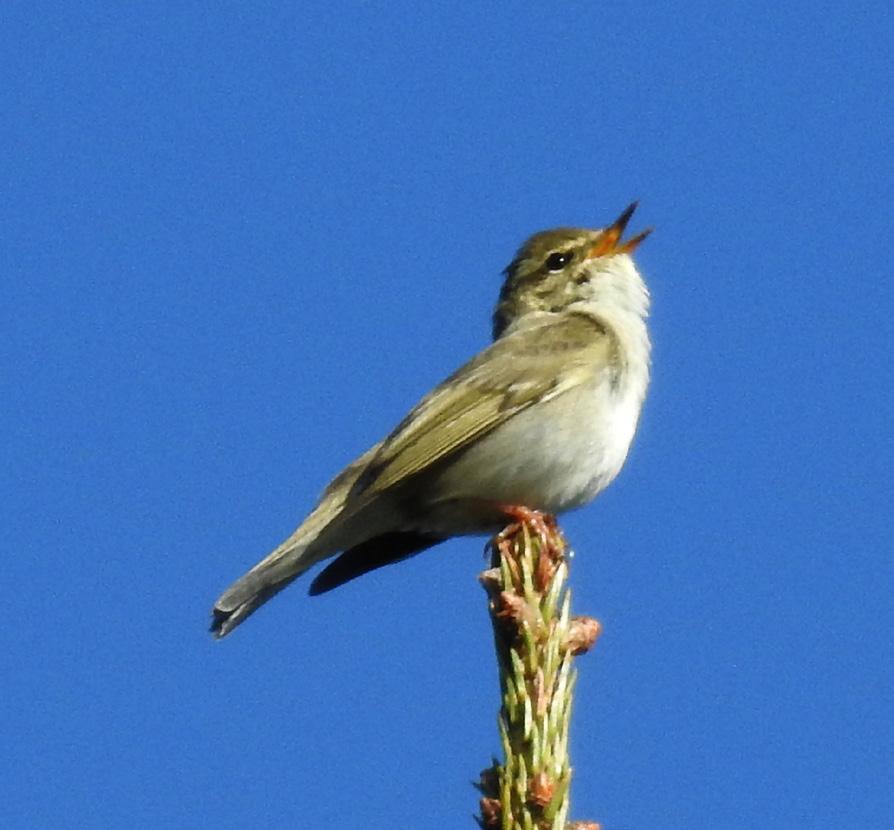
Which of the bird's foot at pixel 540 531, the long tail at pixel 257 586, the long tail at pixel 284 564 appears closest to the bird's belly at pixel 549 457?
the bird's foot at pixel 540 531

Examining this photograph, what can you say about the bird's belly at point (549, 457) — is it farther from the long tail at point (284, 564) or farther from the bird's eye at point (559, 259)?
the bird's eye at point (559, 259)

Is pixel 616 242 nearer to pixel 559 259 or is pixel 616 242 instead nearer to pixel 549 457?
pixel 559 259

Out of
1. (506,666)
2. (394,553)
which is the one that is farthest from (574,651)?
(394,553)

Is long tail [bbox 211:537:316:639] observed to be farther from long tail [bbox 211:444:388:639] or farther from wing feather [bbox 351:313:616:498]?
wing feather [bbox 351:313:616:498]

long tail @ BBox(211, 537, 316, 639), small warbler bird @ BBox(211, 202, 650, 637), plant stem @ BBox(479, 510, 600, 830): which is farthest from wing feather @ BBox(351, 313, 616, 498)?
plant stem @ BBox(479, 510, 600, 830)

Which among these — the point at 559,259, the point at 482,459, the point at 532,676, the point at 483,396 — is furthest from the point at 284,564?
the point at 532,676
